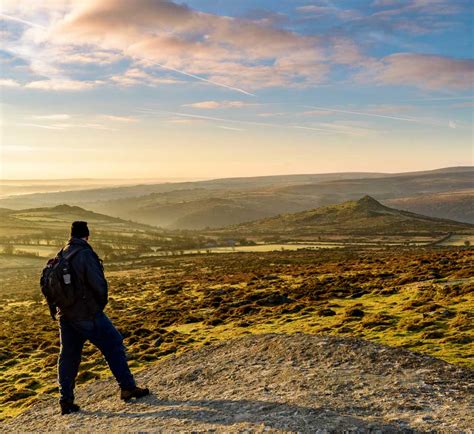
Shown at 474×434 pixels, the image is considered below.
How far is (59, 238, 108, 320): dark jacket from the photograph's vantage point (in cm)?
945

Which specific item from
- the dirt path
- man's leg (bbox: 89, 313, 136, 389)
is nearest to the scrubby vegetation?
the dirt path

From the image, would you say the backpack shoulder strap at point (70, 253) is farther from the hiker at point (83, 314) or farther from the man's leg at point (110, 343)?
the man's leg at point (110, 343)

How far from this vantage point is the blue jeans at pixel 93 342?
962 cm

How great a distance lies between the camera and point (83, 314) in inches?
374

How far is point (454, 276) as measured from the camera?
2812 cm

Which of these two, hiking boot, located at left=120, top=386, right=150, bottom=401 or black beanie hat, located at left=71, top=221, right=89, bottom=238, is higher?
black beanie hat, located at left=71, top=221, right=89, bottom=238

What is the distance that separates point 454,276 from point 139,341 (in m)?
20.1

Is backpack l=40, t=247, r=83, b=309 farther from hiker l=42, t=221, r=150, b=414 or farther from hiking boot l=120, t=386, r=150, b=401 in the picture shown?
hiking boot l=120, t=386, r=150, b=401

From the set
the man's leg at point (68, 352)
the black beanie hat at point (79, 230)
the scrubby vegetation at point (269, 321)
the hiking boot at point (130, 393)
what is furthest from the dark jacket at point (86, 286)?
the scrubby vegetation at point (269, 321)

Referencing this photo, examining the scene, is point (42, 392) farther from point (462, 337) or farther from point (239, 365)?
point (462, 337)

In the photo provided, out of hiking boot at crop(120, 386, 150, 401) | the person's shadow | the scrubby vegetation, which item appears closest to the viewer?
the person's shadow

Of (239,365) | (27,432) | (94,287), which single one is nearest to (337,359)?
(239,365)

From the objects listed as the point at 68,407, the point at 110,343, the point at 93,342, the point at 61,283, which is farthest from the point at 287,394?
the point at 61,283

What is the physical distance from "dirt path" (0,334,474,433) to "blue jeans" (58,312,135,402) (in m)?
0.84
